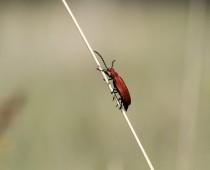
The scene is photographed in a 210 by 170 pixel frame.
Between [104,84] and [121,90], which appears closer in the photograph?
Result: [121,90]

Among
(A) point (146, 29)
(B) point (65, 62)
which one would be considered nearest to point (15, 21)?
(B) point (65, 62)

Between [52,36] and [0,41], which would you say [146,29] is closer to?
[52,36]

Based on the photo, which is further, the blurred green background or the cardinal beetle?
the blurred green background

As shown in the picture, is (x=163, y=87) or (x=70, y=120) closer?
(x=70, y=120)

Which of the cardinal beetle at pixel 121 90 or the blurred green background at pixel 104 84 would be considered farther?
the blurred green background at pixel 104 84

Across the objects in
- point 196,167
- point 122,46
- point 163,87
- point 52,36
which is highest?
point 52,36

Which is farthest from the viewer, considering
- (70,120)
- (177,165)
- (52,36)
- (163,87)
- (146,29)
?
(146,29)

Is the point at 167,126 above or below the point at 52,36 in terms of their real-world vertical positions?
below

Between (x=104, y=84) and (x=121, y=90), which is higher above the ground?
(x=121, y=90)
